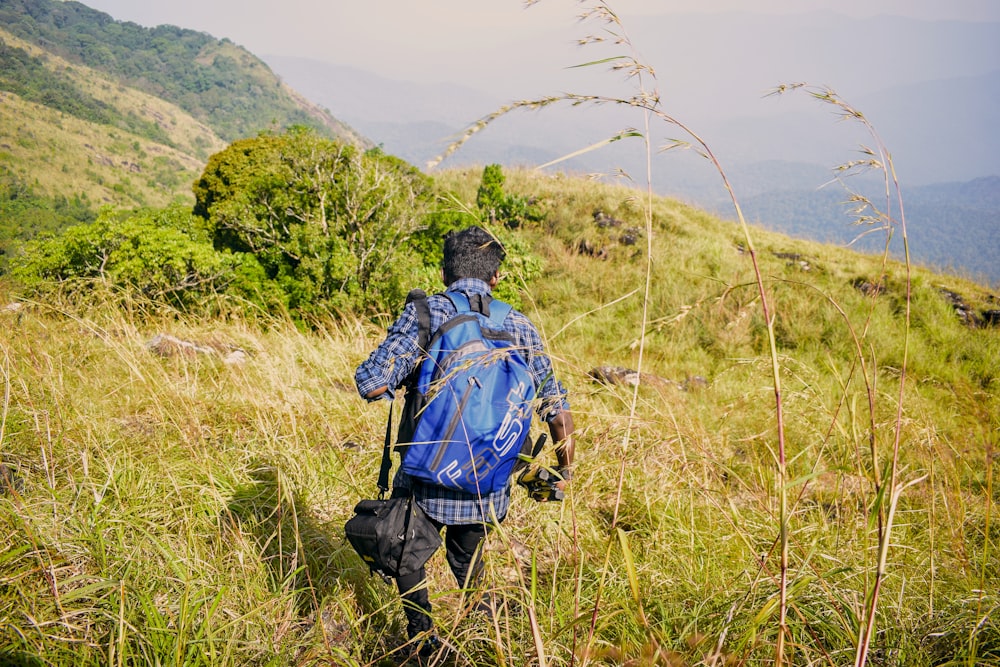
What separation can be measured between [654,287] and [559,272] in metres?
2.41

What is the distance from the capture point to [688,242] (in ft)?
42.4

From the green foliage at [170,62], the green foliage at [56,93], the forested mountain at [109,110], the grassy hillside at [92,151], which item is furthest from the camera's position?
the green foliage at [170,62]

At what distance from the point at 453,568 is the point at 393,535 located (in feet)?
1.40

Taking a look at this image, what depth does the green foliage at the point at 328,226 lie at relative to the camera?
7.75m

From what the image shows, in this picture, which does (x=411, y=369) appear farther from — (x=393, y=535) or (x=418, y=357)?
(x=393, y=535)

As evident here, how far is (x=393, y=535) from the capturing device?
1780mm

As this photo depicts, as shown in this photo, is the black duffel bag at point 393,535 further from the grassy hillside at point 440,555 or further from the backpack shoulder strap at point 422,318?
the backpack shoulder strap at point 422,318

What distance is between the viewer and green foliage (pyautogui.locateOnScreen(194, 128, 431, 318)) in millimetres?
7746

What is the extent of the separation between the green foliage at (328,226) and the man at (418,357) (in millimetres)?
5938

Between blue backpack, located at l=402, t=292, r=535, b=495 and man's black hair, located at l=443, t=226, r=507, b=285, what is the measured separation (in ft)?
0.91

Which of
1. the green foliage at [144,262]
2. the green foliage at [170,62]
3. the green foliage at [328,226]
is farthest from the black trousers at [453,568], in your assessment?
the green foliage at [170,62]

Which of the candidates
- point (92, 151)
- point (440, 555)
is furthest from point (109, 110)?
point (440, 555)

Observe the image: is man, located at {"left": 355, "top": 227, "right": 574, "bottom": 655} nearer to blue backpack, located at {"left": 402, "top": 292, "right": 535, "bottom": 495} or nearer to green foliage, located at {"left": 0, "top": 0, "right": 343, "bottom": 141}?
blue backpack, located at {"left": 402, "top": 292, "right": 535, "bottom": 495}

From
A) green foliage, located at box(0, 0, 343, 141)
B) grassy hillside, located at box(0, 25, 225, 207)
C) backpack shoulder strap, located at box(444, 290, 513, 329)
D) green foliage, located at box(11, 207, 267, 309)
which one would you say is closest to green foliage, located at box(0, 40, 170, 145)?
grassy hillside, located at box(0, 25, 225, 207)
